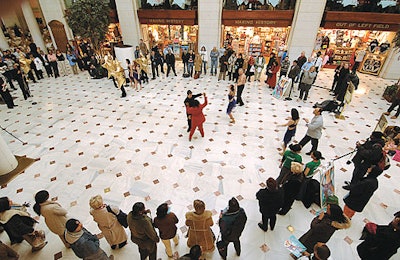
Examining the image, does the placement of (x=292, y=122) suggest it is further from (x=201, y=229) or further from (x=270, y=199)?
(x=201, y=229)

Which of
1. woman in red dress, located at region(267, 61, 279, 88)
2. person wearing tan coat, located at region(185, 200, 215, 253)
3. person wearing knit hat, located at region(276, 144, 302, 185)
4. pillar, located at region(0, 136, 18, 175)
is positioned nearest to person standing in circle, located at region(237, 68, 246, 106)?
woman in red dress, located at region(267, 61, 279, 88)

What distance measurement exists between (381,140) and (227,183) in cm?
325

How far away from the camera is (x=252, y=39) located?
13.4 metres

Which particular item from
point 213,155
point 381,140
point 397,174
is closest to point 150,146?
point 213,155

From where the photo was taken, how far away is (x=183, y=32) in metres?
13.9

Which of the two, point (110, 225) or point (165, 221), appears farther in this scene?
point (110, 225)

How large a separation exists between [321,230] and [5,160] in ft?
22.5

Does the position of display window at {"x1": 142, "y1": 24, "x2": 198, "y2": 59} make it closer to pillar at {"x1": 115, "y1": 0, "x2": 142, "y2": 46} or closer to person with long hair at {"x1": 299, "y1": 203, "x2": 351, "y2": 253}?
pillar at {"x1": 115, "y1": 0, "x2": 142, "y2": 46}

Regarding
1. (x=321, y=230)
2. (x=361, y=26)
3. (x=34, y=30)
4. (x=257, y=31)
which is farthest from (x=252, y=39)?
(x=34, y=30)

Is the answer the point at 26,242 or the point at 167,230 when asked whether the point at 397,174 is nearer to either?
the point at 167,230

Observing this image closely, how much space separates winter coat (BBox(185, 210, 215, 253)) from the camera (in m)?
3.38

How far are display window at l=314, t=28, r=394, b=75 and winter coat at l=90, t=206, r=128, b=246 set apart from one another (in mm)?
11548

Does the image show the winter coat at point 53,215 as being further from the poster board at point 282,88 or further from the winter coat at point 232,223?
the poster board at point 282,88

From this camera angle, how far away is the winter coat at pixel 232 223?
11.0 ft
